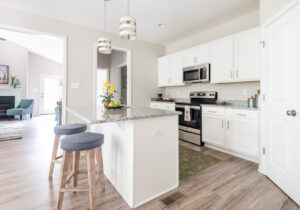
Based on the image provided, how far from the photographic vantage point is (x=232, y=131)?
2.75m

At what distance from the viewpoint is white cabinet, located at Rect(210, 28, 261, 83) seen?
2.61 meters

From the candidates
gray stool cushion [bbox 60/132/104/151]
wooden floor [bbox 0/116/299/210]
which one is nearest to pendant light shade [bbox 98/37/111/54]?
gray stool cushion [bbox 60/132/104/151]

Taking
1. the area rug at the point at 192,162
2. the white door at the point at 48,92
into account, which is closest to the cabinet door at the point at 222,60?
the area rug at the point at 192,162

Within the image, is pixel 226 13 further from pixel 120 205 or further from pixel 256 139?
pixel 120 205

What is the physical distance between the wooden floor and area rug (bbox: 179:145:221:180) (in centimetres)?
9

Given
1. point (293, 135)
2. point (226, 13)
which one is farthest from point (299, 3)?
point (226, 13)

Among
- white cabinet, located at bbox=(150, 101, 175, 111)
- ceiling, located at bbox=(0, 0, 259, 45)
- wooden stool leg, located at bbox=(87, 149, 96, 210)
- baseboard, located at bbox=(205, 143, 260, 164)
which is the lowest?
baseboard, located at bbox=(205, 143, 260, 164)

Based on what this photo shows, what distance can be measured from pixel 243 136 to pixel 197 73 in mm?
1676

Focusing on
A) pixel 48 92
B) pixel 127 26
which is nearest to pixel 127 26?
pixel 127 26

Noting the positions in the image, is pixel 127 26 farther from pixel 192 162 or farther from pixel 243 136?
pixel 243 136

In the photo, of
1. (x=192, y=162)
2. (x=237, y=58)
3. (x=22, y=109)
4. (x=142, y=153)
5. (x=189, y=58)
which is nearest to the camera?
(x=142, y=153)

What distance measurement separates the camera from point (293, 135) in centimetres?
163

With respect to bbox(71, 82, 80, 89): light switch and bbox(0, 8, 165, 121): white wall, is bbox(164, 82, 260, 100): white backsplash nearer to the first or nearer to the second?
bbox(0, 8, 165, 121): white wall

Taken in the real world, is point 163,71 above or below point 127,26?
above
